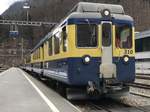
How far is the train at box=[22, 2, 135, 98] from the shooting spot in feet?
46.8

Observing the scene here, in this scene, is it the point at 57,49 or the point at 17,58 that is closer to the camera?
the point at 57,49

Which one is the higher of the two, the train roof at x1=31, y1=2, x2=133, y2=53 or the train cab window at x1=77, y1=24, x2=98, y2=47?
the train roof at x1=31, y1=2, x2=133, y2=53

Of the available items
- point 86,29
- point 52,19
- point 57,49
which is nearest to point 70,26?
point 86,29

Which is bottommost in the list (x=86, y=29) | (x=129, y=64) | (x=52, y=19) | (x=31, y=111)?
(x=31, y=111)

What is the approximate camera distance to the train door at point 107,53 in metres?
14.3

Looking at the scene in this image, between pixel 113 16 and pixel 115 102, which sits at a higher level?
pixel 113 16

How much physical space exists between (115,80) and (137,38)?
37058mm

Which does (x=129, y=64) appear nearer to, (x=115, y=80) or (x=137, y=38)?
(x=115, y=80)

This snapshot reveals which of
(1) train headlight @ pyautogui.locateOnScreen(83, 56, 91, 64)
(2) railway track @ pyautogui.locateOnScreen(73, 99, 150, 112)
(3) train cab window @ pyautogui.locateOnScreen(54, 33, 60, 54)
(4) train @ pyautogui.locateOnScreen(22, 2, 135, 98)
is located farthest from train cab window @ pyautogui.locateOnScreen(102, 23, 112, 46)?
(3) train cab window @ pyautogui.locateOnScreen(54, 33, 60, 54)

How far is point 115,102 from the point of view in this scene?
15445mm

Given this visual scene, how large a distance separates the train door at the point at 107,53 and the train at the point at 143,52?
33196 millimetres

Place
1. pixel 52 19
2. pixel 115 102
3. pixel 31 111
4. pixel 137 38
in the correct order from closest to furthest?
1. pixel 31 111
2. pixel 115 102
3. pixel 137 38
4. pixel 52 19

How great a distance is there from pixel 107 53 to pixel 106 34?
24.7 inches

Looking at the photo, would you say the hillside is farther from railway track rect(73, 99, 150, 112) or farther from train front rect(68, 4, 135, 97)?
train front rect(68, 4, 135, 97)
